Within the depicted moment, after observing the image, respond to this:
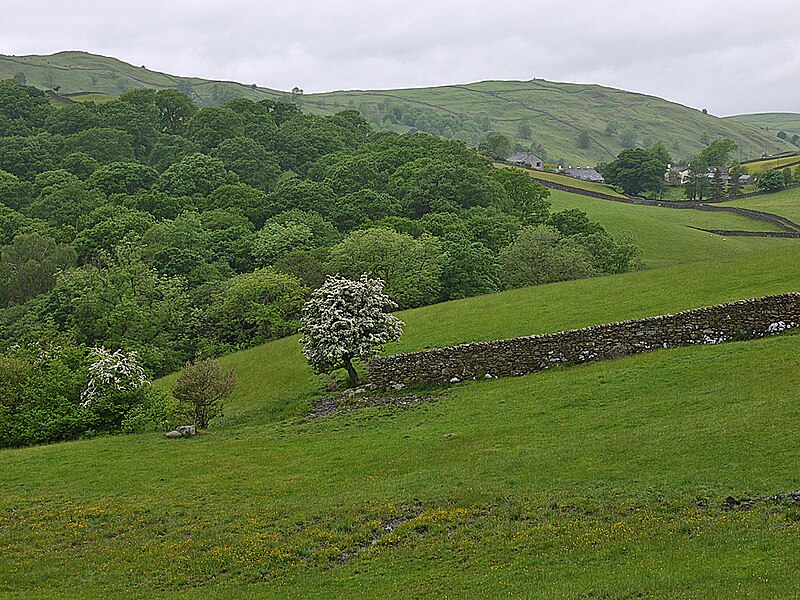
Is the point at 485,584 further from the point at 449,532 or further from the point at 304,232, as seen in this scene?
the point at 304,232

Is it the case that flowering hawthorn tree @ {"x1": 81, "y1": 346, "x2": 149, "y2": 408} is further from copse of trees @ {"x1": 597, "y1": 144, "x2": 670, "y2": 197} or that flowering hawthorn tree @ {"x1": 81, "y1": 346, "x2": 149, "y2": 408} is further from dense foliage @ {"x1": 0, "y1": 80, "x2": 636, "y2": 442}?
copse of trees @ {"x1": 597, "y1": 144, "x2": 670, "y2": 197}

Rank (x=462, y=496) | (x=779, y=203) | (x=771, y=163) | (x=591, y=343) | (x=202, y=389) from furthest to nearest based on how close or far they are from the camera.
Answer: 1. (x=771, y=163)
2. (x=779, y=203)
3. (x=202, y=389)
4. (x=591, y=343)
5. (x=462, y=496)

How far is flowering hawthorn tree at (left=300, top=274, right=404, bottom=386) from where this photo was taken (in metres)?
33.6

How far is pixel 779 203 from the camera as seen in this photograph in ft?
378

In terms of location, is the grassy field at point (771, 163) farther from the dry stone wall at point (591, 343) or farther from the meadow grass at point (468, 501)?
the meadow grass at point (468, 501)

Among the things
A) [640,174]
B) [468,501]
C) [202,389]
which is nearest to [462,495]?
[468,501]

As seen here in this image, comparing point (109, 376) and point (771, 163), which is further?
point (771, 163)

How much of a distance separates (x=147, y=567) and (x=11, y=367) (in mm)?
21429

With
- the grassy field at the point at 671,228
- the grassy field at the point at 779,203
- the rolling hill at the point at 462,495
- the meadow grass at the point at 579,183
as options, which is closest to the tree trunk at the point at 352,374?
the rolling hill at the point at 462,495

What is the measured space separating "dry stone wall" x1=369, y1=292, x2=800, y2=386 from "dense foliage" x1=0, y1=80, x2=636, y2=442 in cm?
2410

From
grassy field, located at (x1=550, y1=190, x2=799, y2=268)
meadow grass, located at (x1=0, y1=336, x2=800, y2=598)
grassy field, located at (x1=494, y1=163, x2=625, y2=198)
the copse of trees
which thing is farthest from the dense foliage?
the copse of trees

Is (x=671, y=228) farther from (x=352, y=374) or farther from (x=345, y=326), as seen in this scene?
(x=345, y=326)

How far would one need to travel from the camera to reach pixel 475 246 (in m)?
67.0

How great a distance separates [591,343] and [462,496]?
14.5m
